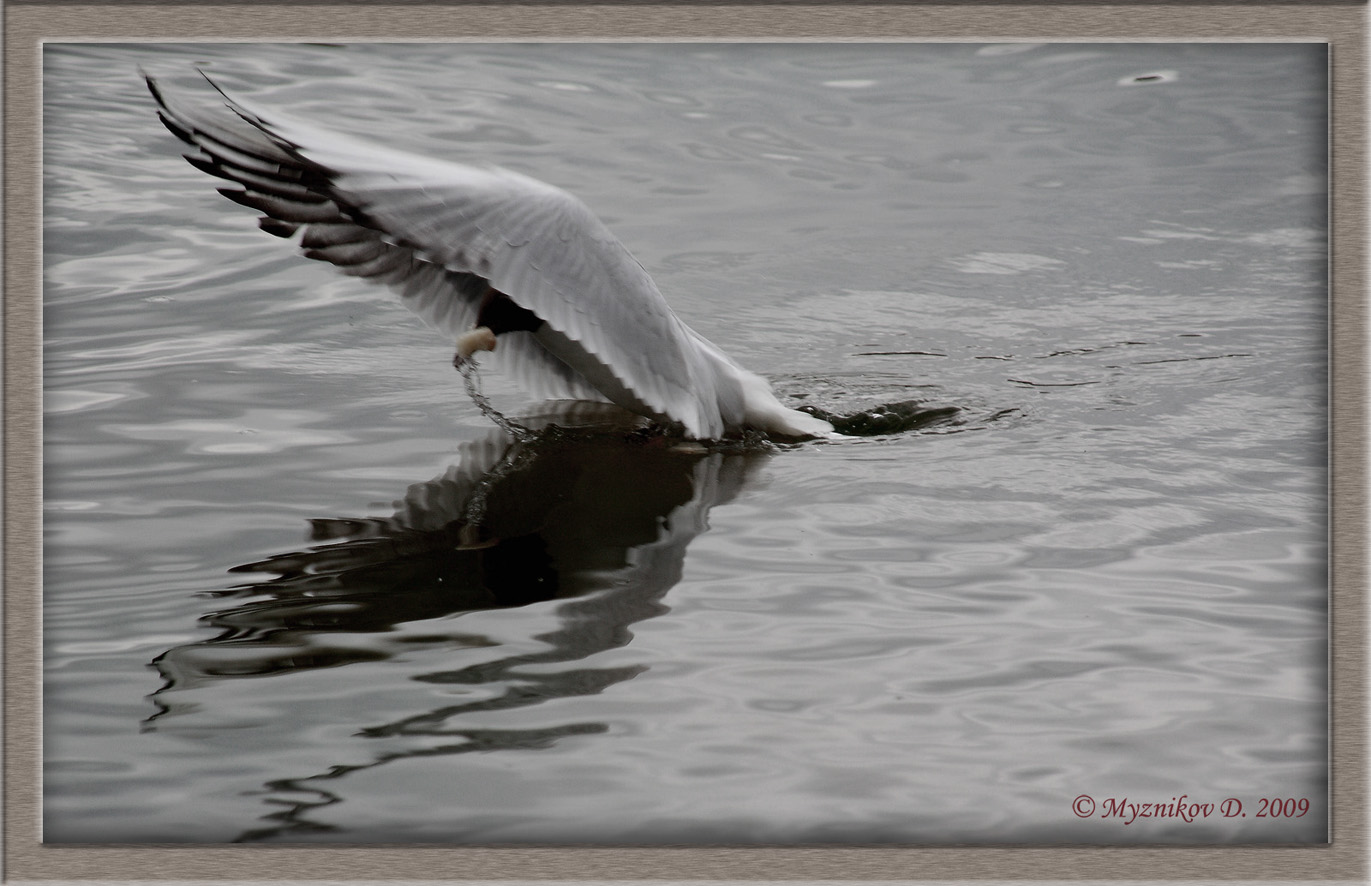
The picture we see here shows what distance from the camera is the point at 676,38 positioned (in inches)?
130

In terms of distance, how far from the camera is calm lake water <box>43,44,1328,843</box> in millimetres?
2869

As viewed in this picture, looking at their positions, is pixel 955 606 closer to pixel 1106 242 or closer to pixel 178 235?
pixel 1106 242

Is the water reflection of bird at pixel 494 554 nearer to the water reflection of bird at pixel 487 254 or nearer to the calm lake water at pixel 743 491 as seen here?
the calm lake water at pixel 743 491

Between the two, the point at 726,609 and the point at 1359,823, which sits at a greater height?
the point at 726,609

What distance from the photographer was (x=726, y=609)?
3.53 metres

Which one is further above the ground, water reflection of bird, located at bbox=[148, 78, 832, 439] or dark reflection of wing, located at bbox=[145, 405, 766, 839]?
water reflection of bird, located at bbox=[148, 78, 832, 439]

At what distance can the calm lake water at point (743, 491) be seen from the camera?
113 inches

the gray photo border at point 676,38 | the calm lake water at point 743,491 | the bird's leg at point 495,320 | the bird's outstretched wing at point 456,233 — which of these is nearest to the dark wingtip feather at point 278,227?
the bird's outstretched wing at point 456,233

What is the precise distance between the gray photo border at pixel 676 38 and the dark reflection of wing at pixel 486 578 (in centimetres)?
26

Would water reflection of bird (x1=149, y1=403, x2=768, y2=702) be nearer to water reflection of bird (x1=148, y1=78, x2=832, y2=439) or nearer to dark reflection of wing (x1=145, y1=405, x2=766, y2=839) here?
dark reflection of wing (x1=145, y1=405, x2=766, y2=839)

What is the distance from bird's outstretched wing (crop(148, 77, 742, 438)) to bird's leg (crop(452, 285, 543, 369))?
4.9 inches

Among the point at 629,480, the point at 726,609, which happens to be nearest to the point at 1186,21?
the point at 726,609

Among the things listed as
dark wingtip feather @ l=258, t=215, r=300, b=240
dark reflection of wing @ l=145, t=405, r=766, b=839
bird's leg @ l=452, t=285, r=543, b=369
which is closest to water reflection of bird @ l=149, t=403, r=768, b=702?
dark reflection of wing @ l=145, t=405, r=766, b=839

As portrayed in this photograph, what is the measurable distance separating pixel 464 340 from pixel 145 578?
117 centimetres
